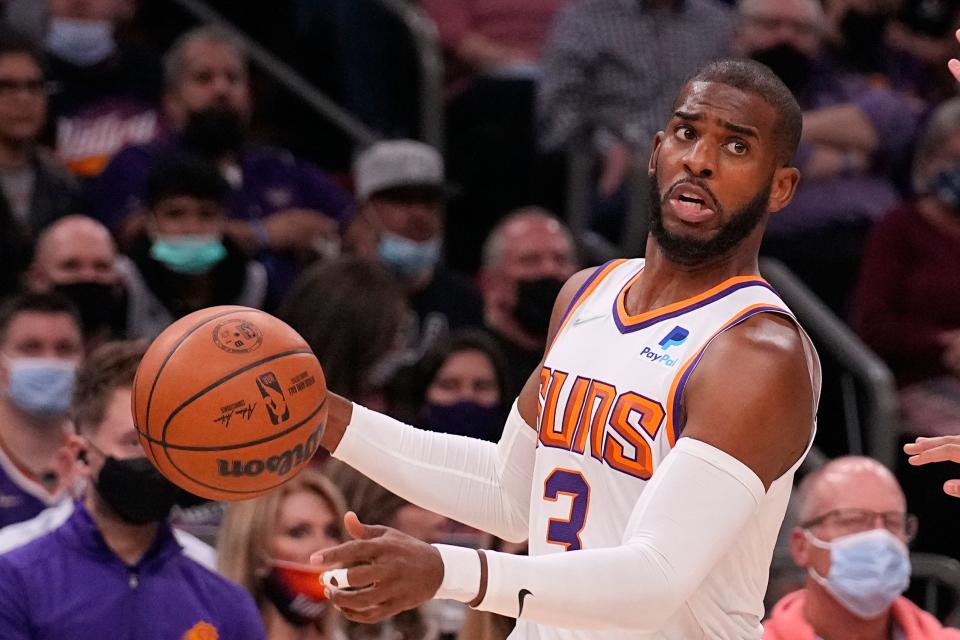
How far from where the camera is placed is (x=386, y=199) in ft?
26.8

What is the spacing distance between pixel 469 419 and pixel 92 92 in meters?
2.87

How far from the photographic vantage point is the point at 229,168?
8.16m

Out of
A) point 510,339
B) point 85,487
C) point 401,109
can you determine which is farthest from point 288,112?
point 85,487

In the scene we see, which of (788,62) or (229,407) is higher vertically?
(229,407)

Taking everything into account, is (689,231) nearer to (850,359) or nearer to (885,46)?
(850,359)

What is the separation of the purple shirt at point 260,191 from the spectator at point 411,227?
300mm

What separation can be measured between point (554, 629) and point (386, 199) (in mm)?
4590

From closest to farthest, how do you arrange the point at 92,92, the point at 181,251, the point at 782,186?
1. the point at 782,186
2. the point at 181,251
3. the point at 92,92

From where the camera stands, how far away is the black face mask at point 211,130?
26.4 ft

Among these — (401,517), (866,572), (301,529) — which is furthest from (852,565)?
(301,529)

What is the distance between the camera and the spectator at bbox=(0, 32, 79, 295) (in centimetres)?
756

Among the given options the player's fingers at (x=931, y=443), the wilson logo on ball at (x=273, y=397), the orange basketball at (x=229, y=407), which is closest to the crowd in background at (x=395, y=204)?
the orange basketball at (x=229, y=407)

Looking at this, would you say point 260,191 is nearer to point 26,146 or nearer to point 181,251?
point 181,251

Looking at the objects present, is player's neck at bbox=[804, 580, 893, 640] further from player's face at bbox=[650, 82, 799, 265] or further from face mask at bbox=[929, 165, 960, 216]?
face mask at bbox=[929, 165, 960, 216]
